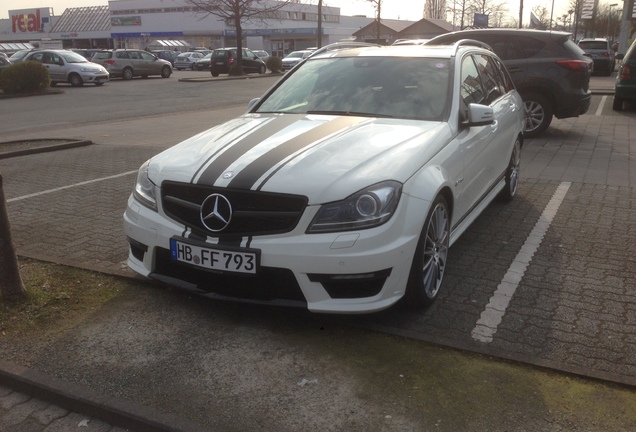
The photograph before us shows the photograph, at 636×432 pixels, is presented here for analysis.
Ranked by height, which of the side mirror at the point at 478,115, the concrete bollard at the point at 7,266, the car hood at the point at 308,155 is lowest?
the concrete bollard at the point at 7,266

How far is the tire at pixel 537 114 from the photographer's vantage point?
442 inches

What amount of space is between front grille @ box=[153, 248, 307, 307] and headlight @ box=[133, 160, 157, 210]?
1.12ft

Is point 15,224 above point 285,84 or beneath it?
beneath

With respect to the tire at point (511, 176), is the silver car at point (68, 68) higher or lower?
higher

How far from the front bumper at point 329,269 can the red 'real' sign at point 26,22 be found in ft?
368

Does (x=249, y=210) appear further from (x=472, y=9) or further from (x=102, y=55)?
(x=472, y=9)

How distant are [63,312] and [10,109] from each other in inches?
690

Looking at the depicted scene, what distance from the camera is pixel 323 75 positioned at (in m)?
5.43

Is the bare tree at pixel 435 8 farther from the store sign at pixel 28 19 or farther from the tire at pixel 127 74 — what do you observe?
the store sign at pixel 28 19

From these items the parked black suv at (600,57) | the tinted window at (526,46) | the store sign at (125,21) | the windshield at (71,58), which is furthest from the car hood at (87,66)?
the store sign at (125,21)

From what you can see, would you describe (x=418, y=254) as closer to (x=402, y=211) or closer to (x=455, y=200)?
(x=402, y=211)

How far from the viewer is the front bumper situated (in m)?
3.48

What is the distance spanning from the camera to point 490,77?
6.18 metres

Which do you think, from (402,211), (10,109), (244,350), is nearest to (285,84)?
(402,211)
